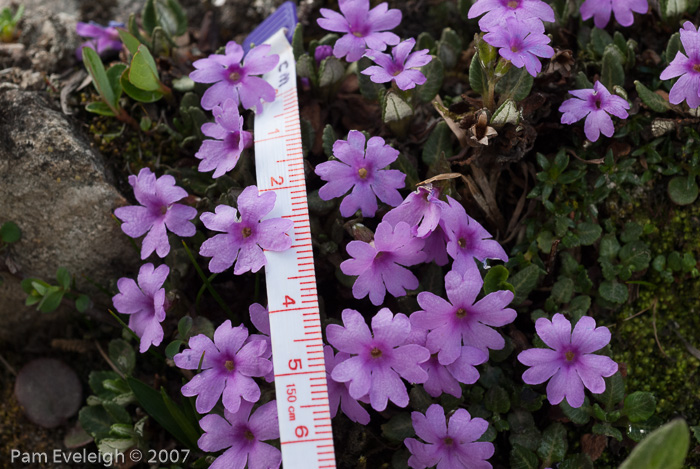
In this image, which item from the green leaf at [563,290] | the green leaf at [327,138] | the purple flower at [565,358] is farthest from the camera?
the green leaf at [327,138]

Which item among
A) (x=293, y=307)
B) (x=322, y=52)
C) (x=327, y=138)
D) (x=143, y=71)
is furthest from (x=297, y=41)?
(x=293, y=307)

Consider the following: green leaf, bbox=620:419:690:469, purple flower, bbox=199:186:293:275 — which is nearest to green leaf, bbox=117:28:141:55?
purple flower, bbox=199:186:293:275

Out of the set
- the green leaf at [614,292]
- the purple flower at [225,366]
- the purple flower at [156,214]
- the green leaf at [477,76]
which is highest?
the green leaf at [477,76]

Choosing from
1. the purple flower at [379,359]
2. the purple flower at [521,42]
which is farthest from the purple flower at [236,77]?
the purple flower at [379,359]

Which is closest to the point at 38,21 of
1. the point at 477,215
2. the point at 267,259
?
the point at 267,259

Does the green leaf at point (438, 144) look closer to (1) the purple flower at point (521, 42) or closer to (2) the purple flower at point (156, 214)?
(1) the purple flower at point (521, 42)

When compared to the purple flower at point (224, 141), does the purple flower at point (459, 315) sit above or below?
below
